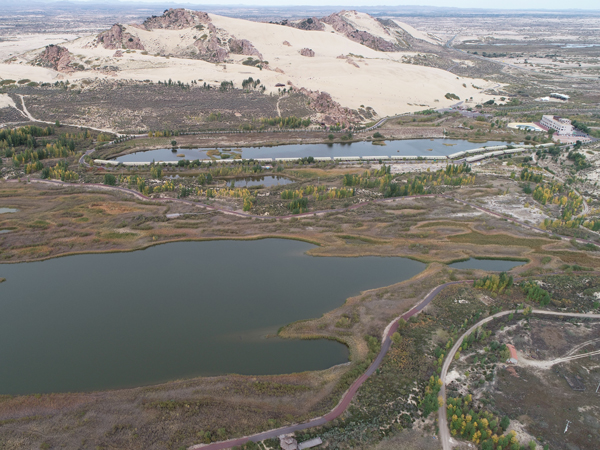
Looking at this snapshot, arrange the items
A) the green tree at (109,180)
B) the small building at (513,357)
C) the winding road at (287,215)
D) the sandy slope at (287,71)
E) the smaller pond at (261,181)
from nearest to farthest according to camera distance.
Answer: the small building at (513,357) → the winding road at (287,215) → the green tree at (109,180) → the smaller pond at (261,181) → the sandy slope at (287,71)

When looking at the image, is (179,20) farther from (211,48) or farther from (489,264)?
(489,264)

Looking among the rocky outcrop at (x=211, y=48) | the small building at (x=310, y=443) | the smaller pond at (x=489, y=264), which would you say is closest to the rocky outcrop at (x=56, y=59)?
the rocky outcrop at (x=211, y=48)

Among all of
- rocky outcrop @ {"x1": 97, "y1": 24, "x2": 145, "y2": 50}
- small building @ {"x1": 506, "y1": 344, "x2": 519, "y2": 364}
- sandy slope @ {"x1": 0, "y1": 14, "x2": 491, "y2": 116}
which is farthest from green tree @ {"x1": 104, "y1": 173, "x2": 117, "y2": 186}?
rocky outcrop @ {"x1": 97, "y1": 24, "x2": 145, "y2": 50}

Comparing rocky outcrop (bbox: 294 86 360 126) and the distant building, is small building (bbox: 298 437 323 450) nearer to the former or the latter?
rocky outcrop (bbox: 294 86 360 126)

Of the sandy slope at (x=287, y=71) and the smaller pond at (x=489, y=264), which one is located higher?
the sandy slope at (x=287, y=71)

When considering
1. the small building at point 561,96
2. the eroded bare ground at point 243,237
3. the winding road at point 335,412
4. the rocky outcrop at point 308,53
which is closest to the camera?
the winding road at point 335,412

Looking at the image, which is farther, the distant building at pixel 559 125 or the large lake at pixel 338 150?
the distant building at pixel 559 125

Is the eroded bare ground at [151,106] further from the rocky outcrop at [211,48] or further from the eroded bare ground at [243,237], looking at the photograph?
the eroded bare ground at [243,237]

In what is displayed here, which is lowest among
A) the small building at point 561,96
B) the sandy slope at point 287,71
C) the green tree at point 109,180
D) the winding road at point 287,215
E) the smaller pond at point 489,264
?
the smaller pond at point 489,264
